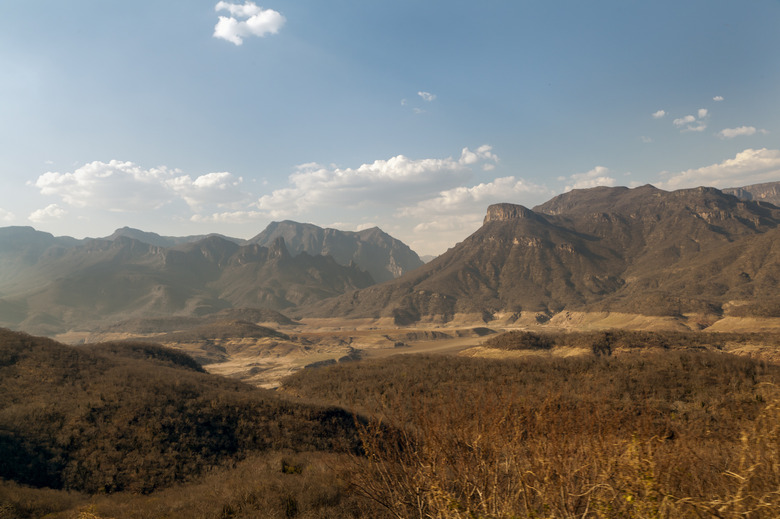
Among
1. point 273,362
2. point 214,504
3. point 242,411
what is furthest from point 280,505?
point 273,362

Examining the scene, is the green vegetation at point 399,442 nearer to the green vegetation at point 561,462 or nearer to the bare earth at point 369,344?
the green vegetation at point 561,462

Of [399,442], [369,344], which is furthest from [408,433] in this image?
[369,344]

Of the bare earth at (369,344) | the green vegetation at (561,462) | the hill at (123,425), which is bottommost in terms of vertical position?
the bare earth at (369,344)

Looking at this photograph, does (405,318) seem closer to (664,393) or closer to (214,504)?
(664,393)

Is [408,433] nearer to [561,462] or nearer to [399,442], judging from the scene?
[399,442]

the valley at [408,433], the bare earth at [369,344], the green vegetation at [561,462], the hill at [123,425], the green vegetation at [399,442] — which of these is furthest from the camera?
the bare earth at [369,344]

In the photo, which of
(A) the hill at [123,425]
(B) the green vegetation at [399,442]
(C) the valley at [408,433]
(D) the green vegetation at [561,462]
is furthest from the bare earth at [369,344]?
(D) the green vegetation at [561,462]

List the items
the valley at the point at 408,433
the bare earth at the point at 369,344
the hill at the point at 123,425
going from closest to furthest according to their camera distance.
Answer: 1. the valley at the point at 408,433
2. the hill at the point at 123,425
3. the bare earth at the point at 369,344

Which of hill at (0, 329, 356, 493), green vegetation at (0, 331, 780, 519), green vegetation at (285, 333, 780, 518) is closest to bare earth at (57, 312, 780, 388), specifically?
green vegetation at (0, 331, 780, 519)

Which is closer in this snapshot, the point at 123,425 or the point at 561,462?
the point at 561,462

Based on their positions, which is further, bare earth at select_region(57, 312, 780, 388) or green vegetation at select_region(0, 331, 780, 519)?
bare earth at select_region(57, 312, 780, 388)

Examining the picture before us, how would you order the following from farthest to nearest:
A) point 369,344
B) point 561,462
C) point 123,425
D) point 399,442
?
point 369,344 < point 123,425 < point 399,442 < point 561,462

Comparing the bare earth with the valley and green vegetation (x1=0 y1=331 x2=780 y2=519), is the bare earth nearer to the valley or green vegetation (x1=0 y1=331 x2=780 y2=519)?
the valley

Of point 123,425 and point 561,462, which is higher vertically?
point 561,462
